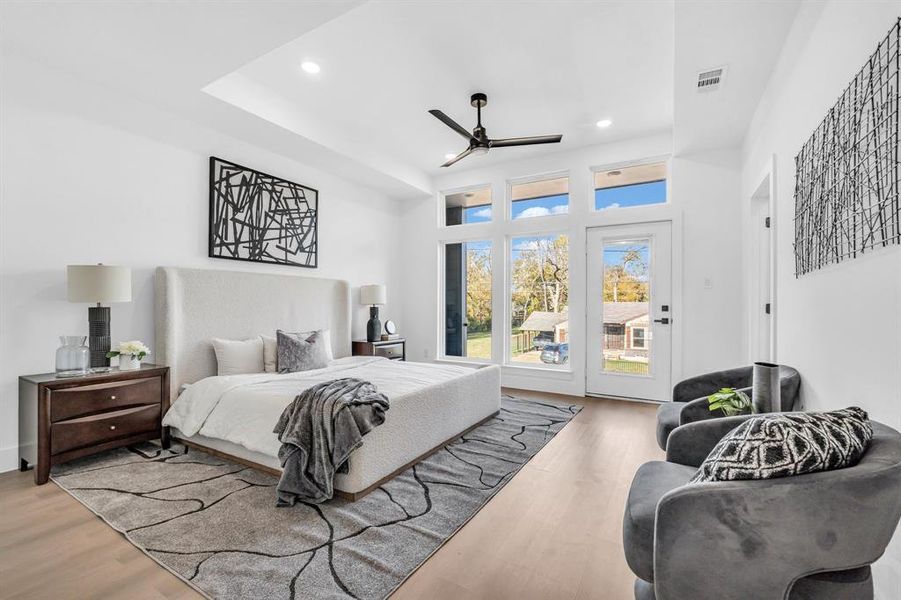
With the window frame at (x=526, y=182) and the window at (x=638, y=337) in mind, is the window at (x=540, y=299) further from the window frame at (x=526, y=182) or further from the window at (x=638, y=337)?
the window at (x=638, y=337)

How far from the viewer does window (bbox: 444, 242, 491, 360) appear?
588 cm

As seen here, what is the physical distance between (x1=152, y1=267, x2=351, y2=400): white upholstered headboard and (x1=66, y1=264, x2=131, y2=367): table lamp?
0.41m

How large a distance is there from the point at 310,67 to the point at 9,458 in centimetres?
349

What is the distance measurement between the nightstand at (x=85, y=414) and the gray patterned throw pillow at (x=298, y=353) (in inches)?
35.2

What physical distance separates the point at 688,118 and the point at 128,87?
458cm

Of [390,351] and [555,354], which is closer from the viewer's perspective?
[555,354]

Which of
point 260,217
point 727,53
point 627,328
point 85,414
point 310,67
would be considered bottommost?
point 85,414

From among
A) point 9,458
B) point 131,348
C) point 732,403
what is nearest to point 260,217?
point 131,348

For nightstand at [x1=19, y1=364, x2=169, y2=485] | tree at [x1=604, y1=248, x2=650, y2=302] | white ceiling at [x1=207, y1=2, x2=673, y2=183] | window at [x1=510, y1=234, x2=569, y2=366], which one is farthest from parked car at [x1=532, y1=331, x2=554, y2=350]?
nightstand at [x1=19, y1=364, x2=169, y2=485]

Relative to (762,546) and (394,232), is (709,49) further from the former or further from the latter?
(394,232)

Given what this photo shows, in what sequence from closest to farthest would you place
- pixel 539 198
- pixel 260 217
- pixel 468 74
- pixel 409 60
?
pixel 409 60
pixel 468 74
pixel 260 217
pixel 539 198

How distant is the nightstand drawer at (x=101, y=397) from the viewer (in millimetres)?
2658

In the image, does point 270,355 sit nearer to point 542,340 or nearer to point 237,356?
point 237,356

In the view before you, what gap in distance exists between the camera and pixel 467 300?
602cm
